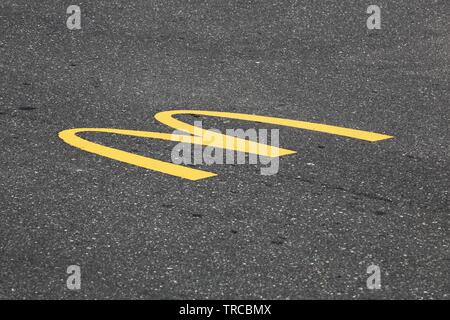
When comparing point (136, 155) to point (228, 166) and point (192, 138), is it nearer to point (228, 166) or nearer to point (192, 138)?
point (192, 138)

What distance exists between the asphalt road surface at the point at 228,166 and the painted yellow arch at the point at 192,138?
10 centimetres

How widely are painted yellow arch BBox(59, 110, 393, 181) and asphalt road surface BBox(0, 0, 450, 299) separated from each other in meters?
0.10

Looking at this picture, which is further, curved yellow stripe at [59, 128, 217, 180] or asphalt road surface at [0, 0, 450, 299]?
curved yellow stripe at [59, 128, 217, 180]

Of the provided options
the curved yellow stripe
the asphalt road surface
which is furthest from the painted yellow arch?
the asphalt road surface

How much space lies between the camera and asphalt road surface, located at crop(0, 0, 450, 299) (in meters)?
5.76

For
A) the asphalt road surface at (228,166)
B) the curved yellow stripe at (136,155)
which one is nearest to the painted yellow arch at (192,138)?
the curved yellow stripe at (136,155)

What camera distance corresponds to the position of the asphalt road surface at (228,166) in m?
5.76

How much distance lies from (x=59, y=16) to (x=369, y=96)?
12.6ft

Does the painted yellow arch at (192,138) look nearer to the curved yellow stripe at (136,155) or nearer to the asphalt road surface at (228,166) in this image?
the curved yellow stripe at (136,155)

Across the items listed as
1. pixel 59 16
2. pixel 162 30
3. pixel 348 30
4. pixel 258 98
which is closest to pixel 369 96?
→ pixel 258 98

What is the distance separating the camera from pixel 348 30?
10.6 m

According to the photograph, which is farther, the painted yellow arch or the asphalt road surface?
the painted yellow arch

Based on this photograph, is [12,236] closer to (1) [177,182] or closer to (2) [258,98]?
(1) [177,182]

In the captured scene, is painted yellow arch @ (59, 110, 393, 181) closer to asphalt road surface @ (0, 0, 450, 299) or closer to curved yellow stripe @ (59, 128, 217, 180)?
curved yellow stripe @ (59, 128, 217, 180)
